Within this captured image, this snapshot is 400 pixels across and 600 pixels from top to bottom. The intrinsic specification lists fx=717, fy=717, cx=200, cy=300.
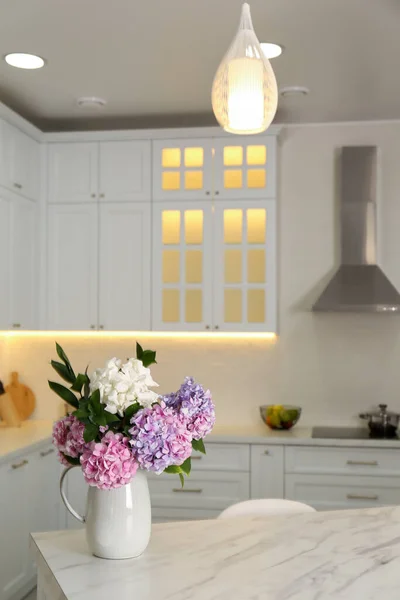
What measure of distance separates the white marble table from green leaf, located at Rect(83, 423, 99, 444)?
1.08 feet

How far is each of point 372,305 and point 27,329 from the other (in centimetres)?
212

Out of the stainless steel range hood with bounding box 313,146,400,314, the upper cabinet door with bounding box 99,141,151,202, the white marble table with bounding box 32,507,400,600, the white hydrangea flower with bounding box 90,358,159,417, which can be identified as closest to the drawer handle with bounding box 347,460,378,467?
the stainless steel range hood with bounding box 313,146,400,314

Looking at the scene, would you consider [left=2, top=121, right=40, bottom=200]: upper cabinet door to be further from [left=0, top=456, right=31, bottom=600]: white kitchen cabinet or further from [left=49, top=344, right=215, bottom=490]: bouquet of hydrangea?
[left=49, top=344, right=215, bottom=490]: bouquet of hydrangea

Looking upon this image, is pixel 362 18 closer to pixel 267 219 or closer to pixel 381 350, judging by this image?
pixel 267 219

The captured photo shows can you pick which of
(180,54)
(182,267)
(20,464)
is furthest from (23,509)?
(180,54)

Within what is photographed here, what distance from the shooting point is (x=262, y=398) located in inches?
184

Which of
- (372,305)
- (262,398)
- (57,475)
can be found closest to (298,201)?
(372,305)

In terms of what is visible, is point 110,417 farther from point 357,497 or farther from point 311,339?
point 311,339

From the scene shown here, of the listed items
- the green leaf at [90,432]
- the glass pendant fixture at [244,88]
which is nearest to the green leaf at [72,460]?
the green leaf at [90,432]

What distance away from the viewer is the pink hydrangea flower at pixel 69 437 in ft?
5.91

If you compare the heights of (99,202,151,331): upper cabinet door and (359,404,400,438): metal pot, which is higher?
(99,202,151,331): upper cabinet door

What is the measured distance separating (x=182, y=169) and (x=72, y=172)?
0.72 meters

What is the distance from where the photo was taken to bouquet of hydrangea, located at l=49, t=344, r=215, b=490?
1.75m

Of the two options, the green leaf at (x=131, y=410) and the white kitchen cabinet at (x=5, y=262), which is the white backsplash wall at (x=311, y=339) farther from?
the green leaf at (x=131, y=410)
